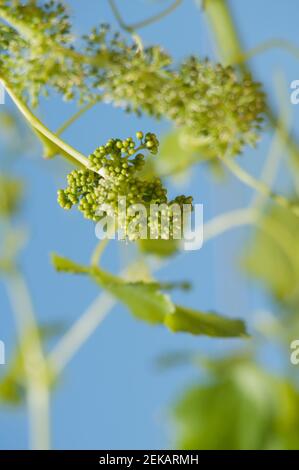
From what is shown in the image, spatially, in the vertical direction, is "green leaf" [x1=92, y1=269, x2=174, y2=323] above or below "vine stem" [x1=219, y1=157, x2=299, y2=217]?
below

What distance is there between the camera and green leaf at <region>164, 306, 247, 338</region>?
740mm

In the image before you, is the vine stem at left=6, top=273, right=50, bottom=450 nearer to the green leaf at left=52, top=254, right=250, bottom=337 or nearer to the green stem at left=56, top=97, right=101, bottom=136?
the green leaf at left=52, top=254, right=250, bottom=337

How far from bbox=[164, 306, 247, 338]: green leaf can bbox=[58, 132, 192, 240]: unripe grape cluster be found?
21 centimetres

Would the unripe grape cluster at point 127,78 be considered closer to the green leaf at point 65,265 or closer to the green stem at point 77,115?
the green stem at point 77,115

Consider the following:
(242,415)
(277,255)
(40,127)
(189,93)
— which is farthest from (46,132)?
(277,255)

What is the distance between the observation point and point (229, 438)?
1.04 metres

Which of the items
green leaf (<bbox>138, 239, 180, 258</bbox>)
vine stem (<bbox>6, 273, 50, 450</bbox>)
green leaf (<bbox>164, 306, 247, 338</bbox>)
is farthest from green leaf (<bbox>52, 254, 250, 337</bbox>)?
vine stem (<bbox>6, 273, 50, 450</bbox>)

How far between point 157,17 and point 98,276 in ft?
1.06

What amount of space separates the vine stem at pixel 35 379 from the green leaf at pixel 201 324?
45 centimetres

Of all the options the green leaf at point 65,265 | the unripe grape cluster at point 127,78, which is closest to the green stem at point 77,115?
the unripe grape cluster at point 127,78

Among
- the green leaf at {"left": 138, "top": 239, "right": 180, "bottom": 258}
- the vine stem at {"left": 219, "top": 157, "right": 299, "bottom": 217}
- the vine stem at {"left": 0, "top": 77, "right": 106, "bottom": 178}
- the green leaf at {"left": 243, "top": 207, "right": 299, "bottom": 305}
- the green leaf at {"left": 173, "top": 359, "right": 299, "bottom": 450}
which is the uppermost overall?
the green leaf at {"left": 243, "top": 207, "right": 299, "bottom": 305}

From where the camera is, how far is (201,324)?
75 cm

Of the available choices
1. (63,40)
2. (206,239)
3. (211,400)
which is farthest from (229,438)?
(63,40)
